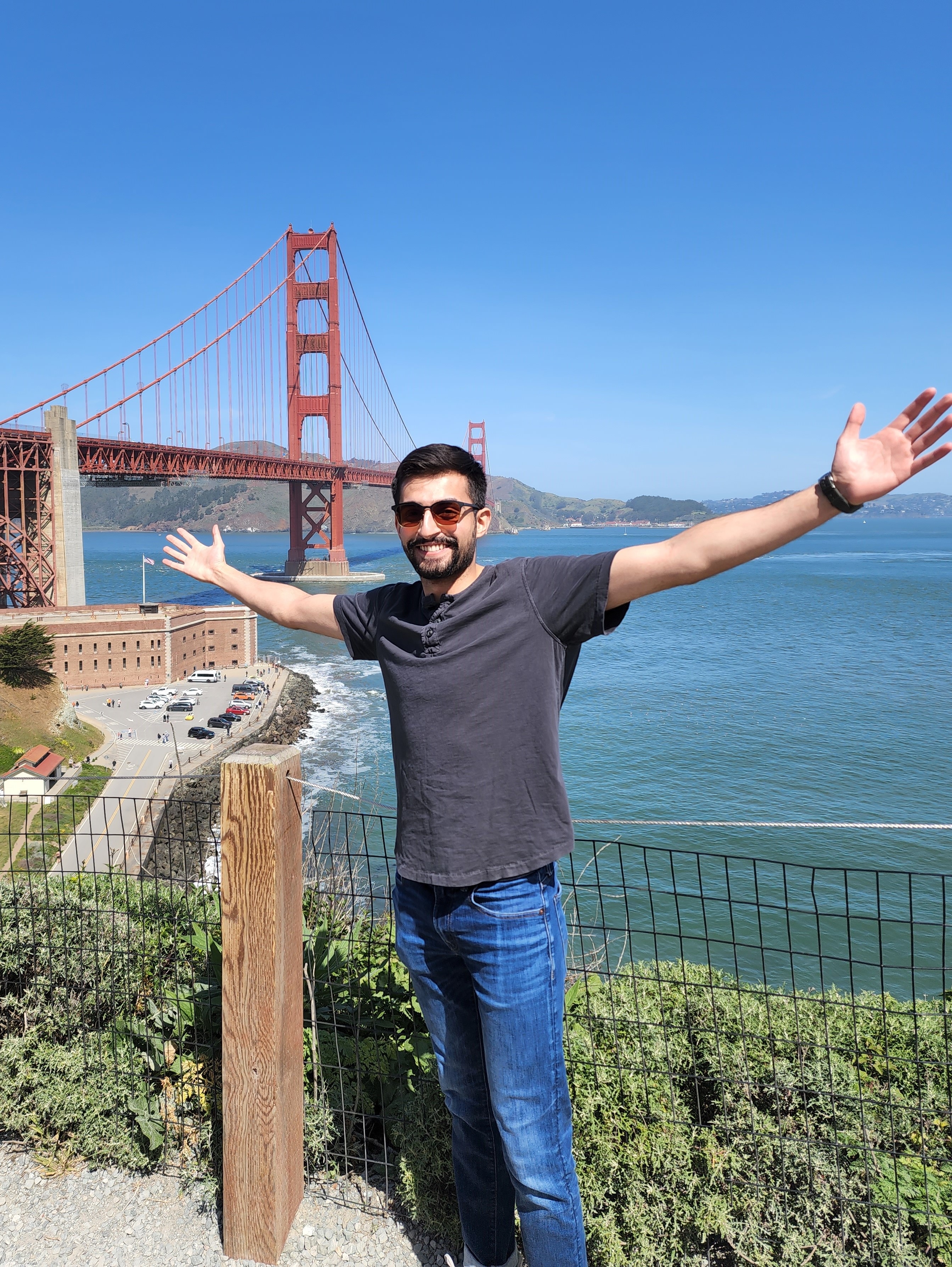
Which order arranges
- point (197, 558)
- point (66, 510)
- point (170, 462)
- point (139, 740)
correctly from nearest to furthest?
point (197, 558) < point (139, 740) < point (66, 510) < point (170, 462)

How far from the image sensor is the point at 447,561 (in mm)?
1527

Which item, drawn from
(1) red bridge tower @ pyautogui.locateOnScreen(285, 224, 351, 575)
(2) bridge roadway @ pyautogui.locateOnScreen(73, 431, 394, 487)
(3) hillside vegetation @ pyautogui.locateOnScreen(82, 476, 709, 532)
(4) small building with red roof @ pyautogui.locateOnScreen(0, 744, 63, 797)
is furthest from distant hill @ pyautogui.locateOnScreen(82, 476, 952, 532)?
(4) small building with red roof @ pyautogui.locateOnScreen(0, 744, 63, 797)

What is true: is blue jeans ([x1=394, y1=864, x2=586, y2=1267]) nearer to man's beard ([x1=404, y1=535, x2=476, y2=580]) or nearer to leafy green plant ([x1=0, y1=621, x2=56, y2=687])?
man's beard ([x1=404, y1=535, x2=476, y2=580])

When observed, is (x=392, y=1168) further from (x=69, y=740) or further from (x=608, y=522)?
(x=608, y=522)

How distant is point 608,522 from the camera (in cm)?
18675

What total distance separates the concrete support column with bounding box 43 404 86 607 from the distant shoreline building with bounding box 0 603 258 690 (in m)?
1.98

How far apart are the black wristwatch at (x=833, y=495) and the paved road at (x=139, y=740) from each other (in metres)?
12.8

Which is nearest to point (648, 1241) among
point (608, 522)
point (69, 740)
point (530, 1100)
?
point (530, 1100)

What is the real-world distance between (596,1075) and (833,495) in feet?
4.43

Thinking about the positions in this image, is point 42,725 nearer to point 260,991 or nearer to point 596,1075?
point 260,991

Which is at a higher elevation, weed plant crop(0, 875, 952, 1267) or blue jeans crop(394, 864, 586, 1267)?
blue jeans crop(394, 864, 586, 1267)

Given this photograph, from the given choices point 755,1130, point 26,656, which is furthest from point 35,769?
point 755,1130

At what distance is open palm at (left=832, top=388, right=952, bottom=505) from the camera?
1259 mm

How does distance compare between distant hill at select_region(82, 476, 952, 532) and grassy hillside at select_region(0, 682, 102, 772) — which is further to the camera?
distant hill at select_region(82, 476, 952, 532)
